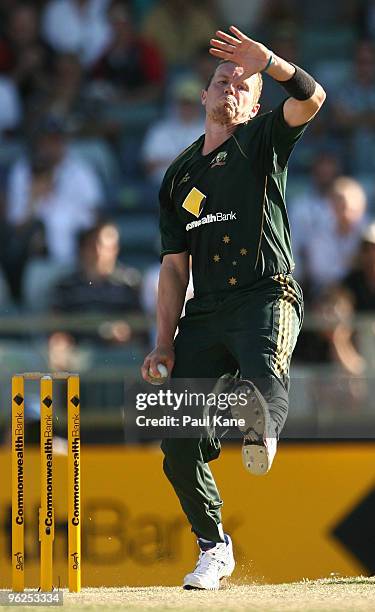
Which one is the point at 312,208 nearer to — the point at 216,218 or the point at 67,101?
the point at 67,101

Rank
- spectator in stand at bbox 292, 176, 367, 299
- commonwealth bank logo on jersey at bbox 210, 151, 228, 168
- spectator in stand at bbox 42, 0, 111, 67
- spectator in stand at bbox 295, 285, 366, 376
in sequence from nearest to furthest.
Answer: commonwealth bank logo on jersey at bbox 210, 151, 228, 168 → spectator in stand at bbox 295, 285, 366, 376 → spectator in stand at bbox 292, 176, 367, 299 → spectator in stand at bbox 42, 0, 111, 67

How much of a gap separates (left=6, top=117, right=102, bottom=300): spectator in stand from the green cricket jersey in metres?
4.55

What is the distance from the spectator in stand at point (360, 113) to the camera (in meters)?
11.8

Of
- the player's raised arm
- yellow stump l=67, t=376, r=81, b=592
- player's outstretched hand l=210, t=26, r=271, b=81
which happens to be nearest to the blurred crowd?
yellow stump l=67, t=376, r=81, b=592

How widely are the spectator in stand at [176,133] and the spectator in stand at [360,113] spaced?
124 cm

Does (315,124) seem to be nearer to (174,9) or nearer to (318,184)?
(318,184)

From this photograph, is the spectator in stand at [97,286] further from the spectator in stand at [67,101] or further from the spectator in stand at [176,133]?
the spectator in stand at [67,101]

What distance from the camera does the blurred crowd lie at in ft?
31.5

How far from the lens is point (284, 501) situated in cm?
809

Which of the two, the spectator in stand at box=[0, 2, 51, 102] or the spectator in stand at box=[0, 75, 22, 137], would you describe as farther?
the spectator in stand at box=[0, 2, 51, 102]

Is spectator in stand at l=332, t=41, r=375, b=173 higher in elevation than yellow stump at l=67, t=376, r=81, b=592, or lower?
higher

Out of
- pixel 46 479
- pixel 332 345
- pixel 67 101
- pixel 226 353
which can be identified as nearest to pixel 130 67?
pixel 67 101

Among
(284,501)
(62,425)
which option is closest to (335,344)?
(284,501)

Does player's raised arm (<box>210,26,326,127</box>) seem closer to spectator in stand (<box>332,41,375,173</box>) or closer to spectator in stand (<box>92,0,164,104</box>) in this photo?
spectator in stand (<box>332,41,375,173</box>)
